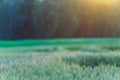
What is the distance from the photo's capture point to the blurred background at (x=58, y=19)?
10.2 metres

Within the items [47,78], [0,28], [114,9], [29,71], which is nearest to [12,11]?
[0,28]

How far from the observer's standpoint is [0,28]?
10.3 meters

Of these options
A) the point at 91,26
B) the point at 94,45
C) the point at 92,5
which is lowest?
the point at 94,45

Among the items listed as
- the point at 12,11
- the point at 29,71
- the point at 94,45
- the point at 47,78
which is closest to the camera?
the point at 47,78

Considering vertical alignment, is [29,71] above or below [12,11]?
below

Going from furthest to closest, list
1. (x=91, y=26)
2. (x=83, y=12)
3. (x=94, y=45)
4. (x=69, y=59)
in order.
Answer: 1. (x=94, y=45)
2. (x=83, y=12)
3. (x=91, y=26)
4. (x=69, y=59)

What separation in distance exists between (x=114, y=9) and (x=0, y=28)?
3.63 metres

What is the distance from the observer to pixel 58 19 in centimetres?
1108

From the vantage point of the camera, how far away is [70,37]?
11.3 m

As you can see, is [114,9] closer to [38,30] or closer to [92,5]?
[92,5]

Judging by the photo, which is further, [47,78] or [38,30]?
[38,30]

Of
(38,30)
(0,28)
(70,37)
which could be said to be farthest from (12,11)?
(70,37)

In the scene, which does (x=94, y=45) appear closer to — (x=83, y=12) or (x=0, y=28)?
(x=83, y=12)

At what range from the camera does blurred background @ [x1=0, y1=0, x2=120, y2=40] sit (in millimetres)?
10172
